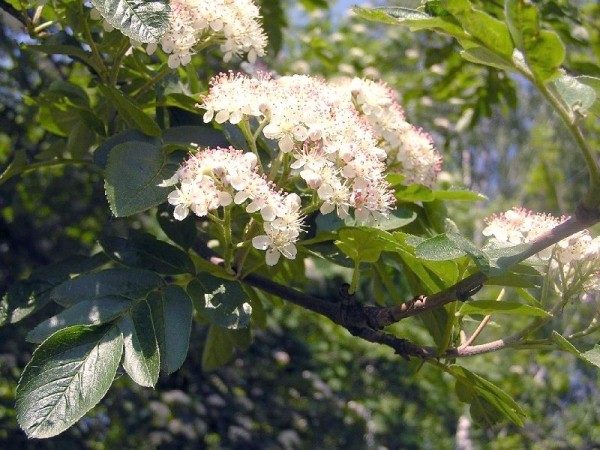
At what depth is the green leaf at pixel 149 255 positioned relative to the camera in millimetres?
1050

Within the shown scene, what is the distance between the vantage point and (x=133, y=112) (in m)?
1.04

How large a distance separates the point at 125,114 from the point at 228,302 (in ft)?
0.92

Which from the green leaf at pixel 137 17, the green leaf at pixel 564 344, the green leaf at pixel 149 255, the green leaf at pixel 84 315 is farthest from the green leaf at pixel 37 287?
the green leaf at pixel 564 344

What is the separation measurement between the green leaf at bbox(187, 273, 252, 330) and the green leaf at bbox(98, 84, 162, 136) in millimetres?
189

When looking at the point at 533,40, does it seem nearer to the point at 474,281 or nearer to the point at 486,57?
the point at 486,57

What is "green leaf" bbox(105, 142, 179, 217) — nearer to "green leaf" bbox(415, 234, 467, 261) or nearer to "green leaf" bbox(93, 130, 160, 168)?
"green leaf" bbox(93, 130, 160, 168)

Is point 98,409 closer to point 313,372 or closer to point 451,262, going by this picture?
point 313,372

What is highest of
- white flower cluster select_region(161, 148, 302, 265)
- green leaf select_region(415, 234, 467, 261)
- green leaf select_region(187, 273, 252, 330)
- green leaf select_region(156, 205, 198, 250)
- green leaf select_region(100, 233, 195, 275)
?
green leaf select_region(415, 234, 467, 261)

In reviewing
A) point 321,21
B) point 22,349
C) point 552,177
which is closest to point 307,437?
point 22,349

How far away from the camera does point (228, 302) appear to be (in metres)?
0.99

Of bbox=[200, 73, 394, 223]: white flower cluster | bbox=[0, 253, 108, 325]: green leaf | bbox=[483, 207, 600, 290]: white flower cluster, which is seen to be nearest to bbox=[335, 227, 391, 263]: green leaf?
bbox=[200, 73, 394, 223]: white flower cluster

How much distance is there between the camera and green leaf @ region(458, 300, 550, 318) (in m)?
0.91

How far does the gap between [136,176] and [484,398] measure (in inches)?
19.3

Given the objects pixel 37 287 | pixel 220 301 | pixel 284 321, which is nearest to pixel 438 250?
pixel 220 301
